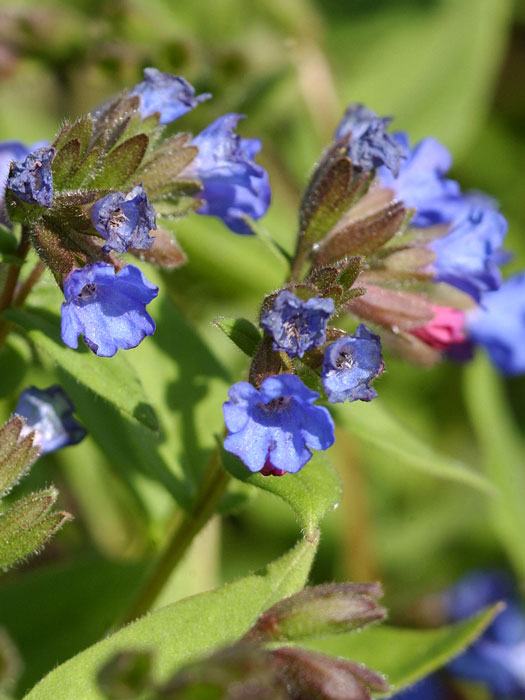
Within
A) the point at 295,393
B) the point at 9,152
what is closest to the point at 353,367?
the point at 295,393

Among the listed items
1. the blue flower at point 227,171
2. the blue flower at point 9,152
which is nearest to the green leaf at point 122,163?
the blue flower at point 227,171

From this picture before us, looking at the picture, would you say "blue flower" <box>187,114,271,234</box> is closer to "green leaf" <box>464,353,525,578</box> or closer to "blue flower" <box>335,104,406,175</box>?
"blue flower" <box>335,104,406,175</box>

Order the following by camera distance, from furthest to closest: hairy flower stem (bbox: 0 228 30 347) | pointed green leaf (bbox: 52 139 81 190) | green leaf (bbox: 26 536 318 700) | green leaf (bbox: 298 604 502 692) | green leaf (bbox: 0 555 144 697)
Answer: green leaf (bbox: 0 555 144 697) < green leaf (bbox: 298 604 502 692) < hairy flower stem (bbox: 0 228 30 347) < pointed green leaf (bbox: 52 139 81 190) < green leaf (bbox: 26 536 318 700)

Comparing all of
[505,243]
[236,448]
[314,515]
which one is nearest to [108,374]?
[236,448]

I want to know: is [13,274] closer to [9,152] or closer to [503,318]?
[9,152]

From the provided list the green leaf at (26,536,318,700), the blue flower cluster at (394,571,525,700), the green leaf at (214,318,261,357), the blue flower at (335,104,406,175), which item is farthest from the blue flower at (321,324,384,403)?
the blue flower cluster at (394,571,525,700)

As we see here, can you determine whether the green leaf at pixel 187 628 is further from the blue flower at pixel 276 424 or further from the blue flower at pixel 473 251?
the blue flower at pixel 473 251

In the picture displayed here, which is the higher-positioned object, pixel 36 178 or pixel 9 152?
pixel 36 178
